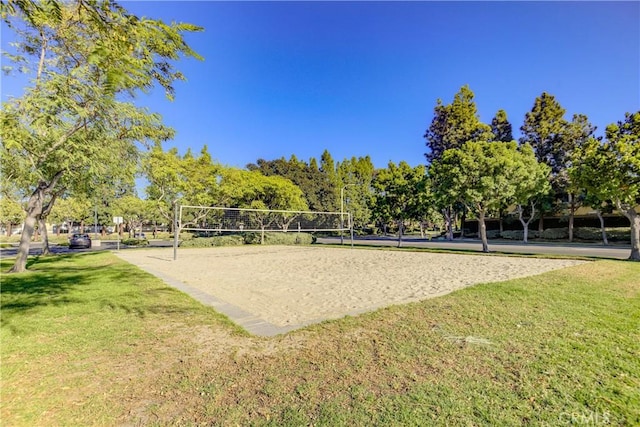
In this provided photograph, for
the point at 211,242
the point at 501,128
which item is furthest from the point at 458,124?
the point at 211,242

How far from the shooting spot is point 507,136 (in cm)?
3122

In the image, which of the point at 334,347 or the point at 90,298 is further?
the point at 90,298

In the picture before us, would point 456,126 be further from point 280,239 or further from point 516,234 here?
point 280,239

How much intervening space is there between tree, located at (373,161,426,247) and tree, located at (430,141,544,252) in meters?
4.42

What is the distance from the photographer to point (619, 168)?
10.8 m

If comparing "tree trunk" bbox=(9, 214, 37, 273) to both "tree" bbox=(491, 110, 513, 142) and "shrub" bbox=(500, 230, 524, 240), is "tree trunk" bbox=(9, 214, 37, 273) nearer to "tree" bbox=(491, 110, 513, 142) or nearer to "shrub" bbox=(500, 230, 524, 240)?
"shrub" bbox=(500, 230, 524, 240)

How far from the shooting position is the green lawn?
2.32 metres

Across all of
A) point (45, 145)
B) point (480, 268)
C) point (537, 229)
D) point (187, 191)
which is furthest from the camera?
point (537, 229)

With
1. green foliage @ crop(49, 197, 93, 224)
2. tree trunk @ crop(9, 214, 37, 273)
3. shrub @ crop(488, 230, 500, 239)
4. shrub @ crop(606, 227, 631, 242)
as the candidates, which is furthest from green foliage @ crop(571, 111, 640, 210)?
green foliage @ crop(49, 197, 93, 224)

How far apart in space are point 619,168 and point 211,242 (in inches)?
933

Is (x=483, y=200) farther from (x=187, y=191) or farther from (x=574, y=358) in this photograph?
(x=187, y=191)

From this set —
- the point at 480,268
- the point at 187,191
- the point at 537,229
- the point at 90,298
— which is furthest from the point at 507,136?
the point at 90,298

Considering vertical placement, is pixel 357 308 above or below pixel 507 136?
below

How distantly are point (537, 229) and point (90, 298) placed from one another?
Result: 34.5 meters
